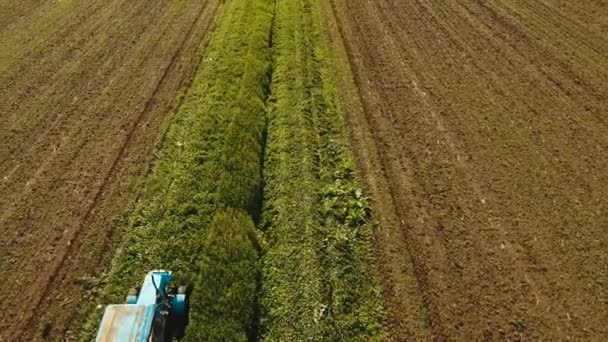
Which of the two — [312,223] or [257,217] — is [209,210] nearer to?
[257,217]

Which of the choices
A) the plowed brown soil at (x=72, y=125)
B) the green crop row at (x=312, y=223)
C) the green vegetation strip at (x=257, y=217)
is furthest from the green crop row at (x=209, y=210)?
the plowed brown soil at (x=72, y=125)

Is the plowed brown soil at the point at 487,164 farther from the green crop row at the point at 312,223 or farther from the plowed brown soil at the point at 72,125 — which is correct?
the plowed brown soil at the point at 72,125

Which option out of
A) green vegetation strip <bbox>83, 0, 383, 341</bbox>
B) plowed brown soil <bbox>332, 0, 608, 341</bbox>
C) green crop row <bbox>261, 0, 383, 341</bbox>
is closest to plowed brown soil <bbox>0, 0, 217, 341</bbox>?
green vegetation strip <bbox>83, 0, 383, 341</bbox>

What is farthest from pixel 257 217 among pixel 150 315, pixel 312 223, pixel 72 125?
pixel 72 125

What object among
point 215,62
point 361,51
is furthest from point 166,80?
point 361,51

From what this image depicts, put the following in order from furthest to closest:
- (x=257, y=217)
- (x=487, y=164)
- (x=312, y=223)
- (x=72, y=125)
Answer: (x=72, y=125) → (x=487, y=164) → (x=257, y=217) → (x=312, y=223)

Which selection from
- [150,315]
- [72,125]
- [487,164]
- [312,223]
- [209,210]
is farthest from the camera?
[72,125]

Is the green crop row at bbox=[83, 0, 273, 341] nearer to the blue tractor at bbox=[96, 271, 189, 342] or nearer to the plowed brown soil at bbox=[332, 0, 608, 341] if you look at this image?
the blue tractor at bbox=[96, 271, 189, 342]
